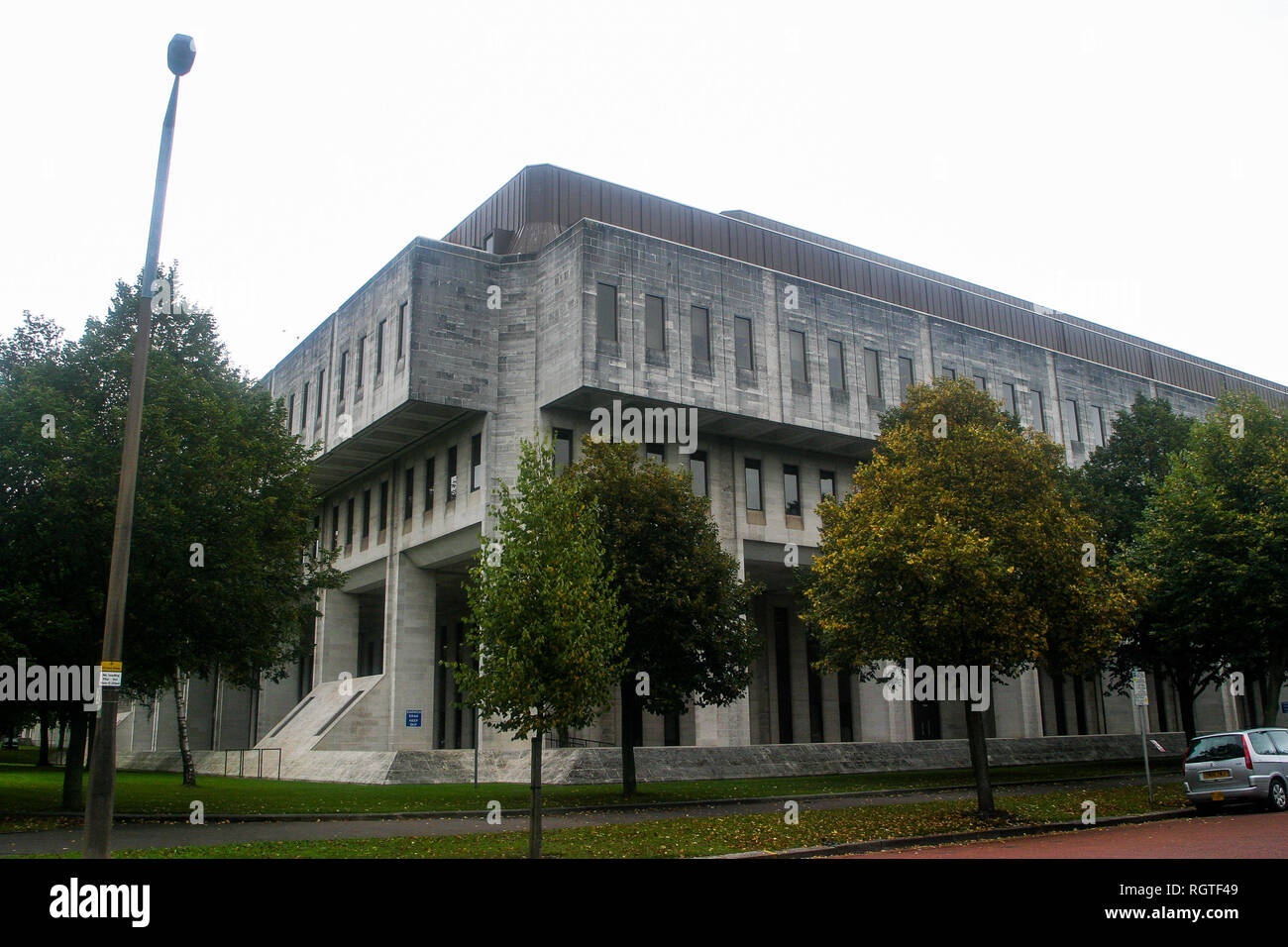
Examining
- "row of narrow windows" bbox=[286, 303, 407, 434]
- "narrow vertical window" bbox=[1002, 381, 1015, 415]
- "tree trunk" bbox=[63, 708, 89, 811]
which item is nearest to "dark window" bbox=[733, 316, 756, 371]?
"row of narrow windows" bbox=[286, 303, 407, 434]

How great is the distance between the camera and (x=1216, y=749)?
21.8m

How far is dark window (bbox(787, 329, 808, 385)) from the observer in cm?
4316

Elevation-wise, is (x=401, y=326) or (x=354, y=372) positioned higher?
(x=401, y=326)

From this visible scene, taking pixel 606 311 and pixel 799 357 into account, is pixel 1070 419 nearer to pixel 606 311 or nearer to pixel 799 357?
pixel 799 357

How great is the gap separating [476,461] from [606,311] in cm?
804

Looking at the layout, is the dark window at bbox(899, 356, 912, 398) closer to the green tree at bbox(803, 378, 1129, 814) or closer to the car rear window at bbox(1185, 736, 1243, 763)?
the green tree at bbox(803, 378, 1129, 814)

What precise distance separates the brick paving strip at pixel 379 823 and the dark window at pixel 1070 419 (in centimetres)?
2979

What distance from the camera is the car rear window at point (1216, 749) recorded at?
21312 millimetres

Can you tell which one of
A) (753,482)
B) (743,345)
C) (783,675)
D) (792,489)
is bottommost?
(783,675)

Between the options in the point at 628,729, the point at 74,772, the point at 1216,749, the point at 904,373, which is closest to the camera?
the point at 1216,749

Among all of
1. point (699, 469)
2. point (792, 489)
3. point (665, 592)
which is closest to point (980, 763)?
point (665, 592)

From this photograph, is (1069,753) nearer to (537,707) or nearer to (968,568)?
(968,568)
